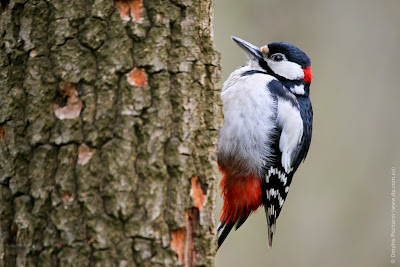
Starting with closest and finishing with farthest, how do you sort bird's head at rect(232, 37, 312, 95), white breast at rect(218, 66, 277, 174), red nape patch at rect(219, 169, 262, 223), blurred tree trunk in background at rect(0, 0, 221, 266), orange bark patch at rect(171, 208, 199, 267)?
blurred tree trunk in background at rect(0, 0, 221, 266), orange bark patch at rect(171, 208, 199, 267), white breast at rect(218, 66, 277, 174), red nape patch at rect(219, 169, 262, 223), bird's head at rect(232, 37, 312, 95)

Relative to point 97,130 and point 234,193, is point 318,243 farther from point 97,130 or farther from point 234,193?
point 97,130

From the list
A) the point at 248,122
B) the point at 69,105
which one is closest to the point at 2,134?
the point at 69,105

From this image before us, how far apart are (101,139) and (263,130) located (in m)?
1.63

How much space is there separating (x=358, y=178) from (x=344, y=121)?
0.67 m

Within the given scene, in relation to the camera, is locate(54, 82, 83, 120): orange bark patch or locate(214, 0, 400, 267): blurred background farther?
locate(214, 0, 400, 267): blurred background

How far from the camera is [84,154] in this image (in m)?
2.10

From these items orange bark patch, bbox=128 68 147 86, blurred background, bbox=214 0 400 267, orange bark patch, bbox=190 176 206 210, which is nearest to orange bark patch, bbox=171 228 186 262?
orange bark patch, bbox=190 176 206 210

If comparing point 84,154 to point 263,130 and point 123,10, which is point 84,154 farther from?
point 263,130

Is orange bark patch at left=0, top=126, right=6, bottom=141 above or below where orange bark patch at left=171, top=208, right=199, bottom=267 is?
above

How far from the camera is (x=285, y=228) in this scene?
19.9 ft

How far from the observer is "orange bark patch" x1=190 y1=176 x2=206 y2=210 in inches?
88.1

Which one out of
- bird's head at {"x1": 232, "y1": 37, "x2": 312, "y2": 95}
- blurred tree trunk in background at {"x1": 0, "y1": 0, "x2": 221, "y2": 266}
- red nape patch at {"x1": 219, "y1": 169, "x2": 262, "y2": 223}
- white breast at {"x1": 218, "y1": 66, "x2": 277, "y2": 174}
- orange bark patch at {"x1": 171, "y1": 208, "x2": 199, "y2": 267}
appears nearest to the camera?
blurred tree trunk in background at {"x1": 0, "y1": 0, "x2": 221, "y2": 266}

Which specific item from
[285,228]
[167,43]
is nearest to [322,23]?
[285,228]

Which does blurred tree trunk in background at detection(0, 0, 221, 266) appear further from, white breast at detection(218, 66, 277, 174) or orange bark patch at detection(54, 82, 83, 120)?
white breast at detection(218, 66, 277, 174)
